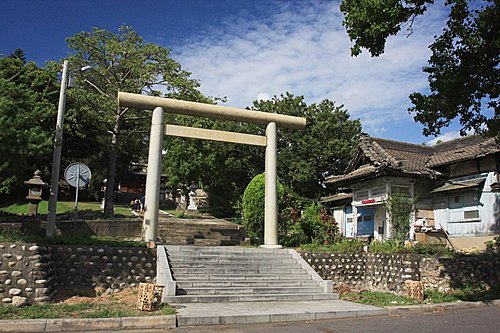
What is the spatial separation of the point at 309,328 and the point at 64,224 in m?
13.9

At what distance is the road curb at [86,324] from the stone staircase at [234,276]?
2.22 meters

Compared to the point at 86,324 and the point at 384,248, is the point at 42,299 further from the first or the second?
the point at 384,248

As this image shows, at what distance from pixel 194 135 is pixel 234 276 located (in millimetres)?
5528

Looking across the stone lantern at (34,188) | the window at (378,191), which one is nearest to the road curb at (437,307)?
the window at (378,191)

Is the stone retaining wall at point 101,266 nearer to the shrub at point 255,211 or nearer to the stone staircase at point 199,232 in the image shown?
the stone staircase at point 199,232

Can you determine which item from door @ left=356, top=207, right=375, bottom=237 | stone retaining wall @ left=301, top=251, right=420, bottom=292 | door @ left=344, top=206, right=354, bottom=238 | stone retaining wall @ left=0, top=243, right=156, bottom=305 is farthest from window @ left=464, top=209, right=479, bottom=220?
stone retaining wall @ left=0, top=243, right=156, bottom=305

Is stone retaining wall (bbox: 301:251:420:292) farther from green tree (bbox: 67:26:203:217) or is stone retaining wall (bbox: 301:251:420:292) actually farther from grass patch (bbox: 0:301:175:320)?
green tree (bbox: 67:26:203:217)

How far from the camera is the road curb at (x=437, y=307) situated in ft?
33.2

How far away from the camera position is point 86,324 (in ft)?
24.9

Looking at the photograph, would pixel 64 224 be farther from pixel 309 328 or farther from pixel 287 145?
pixel 287 145

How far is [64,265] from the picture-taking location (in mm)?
11125

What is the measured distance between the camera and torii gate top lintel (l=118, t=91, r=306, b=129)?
1442 centimetres

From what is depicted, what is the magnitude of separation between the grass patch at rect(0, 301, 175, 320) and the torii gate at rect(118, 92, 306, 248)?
445cm

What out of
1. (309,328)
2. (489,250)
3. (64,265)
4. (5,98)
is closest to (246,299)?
(309,328)
